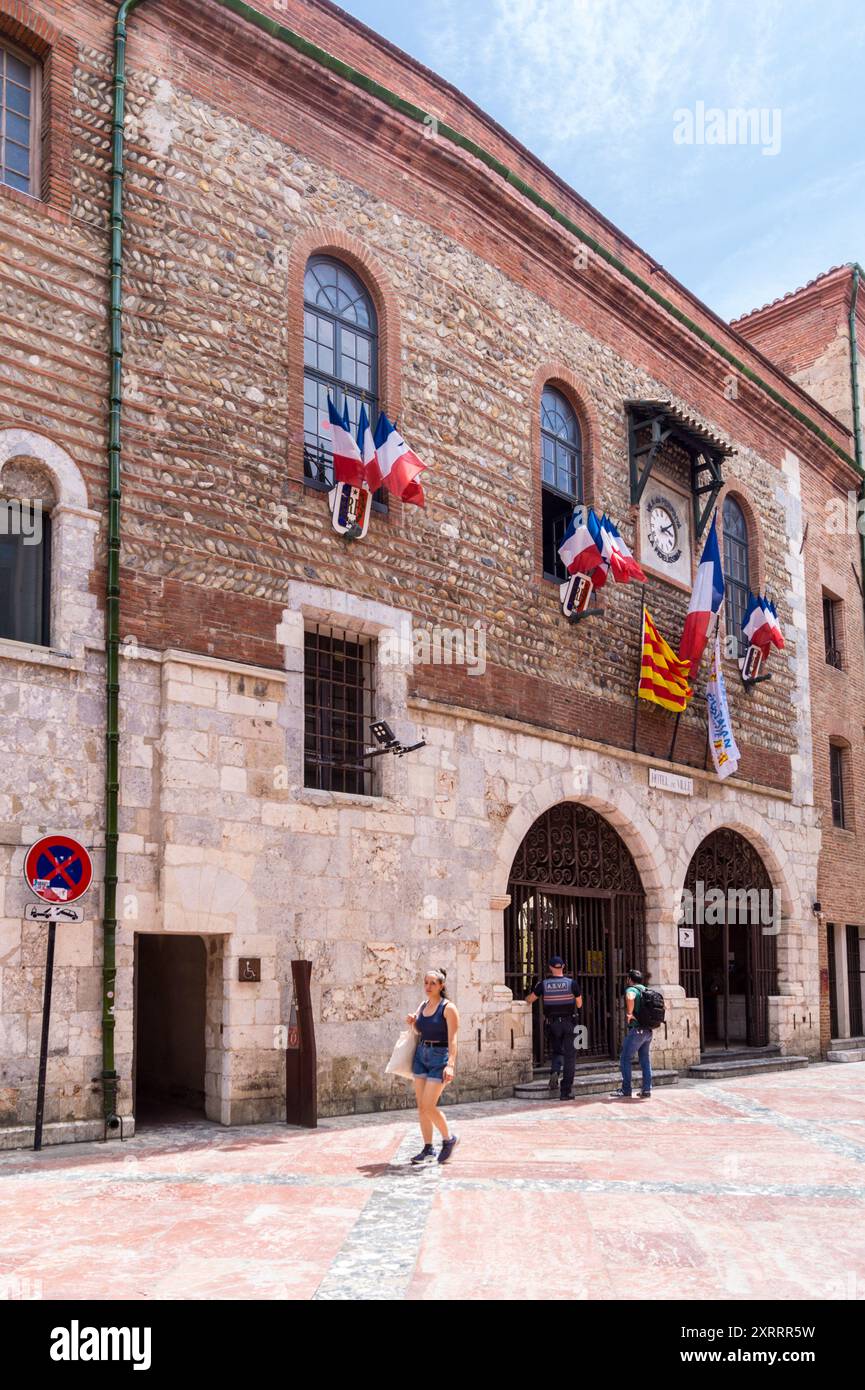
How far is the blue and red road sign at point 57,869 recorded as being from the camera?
936cm

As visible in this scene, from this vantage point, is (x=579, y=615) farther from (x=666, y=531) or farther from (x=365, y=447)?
(x=365, y=447)

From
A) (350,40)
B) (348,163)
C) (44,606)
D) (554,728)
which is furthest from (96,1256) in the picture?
(350,40)

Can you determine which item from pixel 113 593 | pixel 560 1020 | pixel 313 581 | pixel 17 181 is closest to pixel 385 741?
pixel 313 581

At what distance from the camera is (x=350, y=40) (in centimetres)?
1386

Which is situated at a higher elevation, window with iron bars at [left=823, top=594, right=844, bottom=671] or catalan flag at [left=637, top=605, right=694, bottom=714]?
window with iron bars at [left=823, top=594, right=844, bottom=671]

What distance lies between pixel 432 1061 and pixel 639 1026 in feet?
16.7

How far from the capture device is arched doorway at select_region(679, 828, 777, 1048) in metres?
18.2

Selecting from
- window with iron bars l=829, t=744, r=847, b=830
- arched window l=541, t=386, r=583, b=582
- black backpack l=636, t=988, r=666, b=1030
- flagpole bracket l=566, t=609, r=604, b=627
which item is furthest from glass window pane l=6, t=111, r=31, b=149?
window with iron bars l=829, t=744, r=847, b=830

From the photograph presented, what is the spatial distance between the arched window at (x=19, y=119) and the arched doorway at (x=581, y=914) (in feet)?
28.0

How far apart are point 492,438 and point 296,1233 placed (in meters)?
10.2

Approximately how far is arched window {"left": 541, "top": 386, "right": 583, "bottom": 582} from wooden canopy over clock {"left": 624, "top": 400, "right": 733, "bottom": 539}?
3.47 feet

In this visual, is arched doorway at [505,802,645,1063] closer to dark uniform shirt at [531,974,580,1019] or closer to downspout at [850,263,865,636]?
dark uniform shirt at [531,974,580,1019]

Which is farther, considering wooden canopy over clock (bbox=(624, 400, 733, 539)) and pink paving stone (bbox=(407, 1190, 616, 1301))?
wooden canopy over clock (bbox=(624, 400, 733, 539))

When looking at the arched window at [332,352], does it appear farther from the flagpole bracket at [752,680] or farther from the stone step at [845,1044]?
the stone step at [845,1044]
